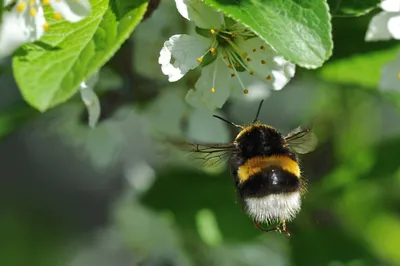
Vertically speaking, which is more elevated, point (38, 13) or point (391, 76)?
point (38, 13)

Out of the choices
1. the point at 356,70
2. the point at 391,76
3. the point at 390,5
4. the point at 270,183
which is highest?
the point at 390,5

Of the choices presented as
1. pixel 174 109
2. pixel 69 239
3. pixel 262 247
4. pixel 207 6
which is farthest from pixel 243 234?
pixel 69 239

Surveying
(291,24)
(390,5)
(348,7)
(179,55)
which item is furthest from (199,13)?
(390,5)

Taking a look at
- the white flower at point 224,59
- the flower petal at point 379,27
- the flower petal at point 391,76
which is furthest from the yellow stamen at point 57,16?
the flower petal at point 391,76

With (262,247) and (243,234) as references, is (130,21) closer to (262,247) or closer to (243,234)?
(243,234)

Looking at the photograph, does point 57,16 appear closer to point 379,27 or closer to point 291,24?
point 291,24

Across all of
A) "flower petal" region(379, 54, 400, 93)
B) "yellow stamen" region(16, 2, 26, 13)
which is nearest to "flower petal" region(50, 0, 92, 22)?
"yellow stamen" region(16, 2, 26, 13)

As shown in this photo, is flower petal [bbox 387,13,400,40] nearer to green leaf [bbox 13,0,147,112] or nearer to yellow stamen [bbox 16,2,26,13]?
green leaf [bbox 13,0,147,112]
